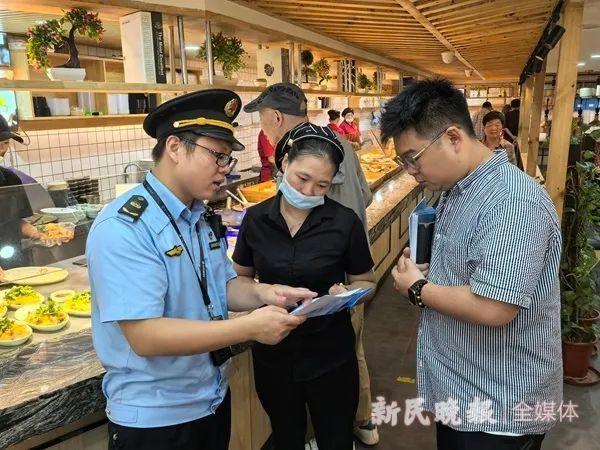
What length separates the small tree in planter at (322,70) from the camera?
233 inches

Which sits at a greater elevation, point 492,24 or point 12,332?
point 492,24

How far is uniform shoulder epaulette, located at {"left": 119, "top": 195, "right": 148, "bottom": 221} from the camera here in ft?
4.33

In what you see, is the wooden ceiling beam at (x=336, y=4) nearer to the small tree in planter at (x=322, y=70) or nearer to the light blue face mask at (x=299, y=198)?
the small tree in planter at (x=322, y=70)

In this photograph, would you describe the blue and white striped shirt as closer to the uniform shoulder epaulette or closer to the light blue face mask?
the light blue face mask

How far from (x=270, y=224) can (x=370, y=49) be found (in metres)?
6.47

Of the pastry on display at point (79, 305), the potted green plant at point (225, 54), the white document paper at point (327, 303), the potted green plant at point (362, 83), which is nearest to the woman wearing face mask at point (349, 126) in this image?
the potted green plant at point (362, 83)

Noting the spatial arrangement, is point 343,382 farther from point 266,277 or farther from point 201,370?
point 201,370

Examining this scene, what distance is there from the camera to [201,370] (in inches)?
59.2

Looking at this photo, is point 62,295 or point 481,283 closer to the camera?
point 481,283

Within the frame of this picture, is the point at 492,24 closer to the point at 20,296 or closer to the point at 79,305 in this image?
the point at 79,305

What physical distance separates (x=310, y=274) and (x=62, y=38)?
219 cm

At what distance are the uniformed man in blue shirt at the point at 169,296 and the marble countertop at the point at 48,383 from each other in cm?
18

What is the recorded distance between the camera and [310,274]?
195 cm

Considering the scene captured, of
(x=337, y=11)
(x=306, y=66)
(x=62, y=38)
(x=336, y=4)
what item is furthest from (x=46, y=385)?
(x=306, y=66)
